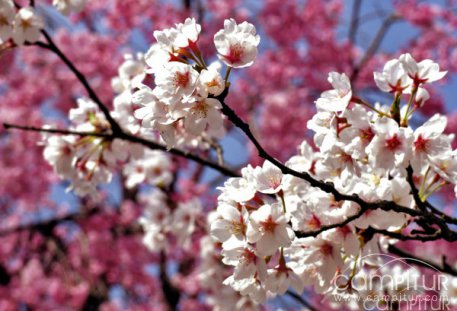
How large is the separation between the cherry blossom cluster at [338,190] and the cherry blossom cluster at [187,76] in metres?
0.24

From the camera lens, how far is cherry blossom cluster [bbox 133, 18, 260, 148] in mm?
1338

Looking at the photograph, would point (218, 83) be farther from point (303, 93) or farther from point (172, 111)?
point (303, 93)

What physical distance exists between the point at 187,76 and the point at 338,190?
1.93 feet

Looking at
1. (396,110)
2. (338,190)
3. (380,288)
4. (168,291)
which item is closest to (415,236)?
(338,190)

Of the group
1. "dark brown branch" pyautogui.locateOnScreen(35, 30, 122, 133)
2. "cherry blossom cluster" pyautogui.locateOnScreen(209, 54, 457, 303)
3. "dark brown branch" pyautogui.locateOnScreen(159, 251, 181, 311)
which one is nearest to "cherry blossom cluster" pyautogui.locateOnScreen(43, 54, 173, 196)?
"dark brown branch" pyautogui.locateOnScreen(35, 30, 122, 133)

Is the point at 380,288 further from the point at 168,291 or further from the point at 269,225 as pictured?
the point at 168,291

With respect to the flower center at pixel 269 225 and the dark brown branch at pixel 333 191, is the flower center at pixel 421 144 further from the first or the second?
the flower center at pixel 269 225

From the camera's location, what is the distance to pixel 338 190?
1545 mm

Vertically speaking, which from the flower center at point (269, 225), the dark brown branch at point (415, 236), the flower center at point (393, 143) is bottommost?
the flower center at point (269, 225)

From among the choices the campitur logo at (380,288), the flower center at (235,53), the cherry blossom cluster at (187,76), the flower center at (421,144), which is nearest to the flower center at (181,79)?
the cherry blossom cluster at (187,76)

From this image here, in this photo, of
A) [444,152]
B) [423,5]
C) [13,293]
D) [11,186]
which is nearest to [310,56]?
[423,5]

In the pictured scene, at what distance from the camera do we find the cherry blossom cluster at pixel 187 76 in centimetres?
134

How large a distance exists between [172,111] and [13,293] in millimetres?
7503

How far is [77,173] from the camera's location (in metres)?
2.46
